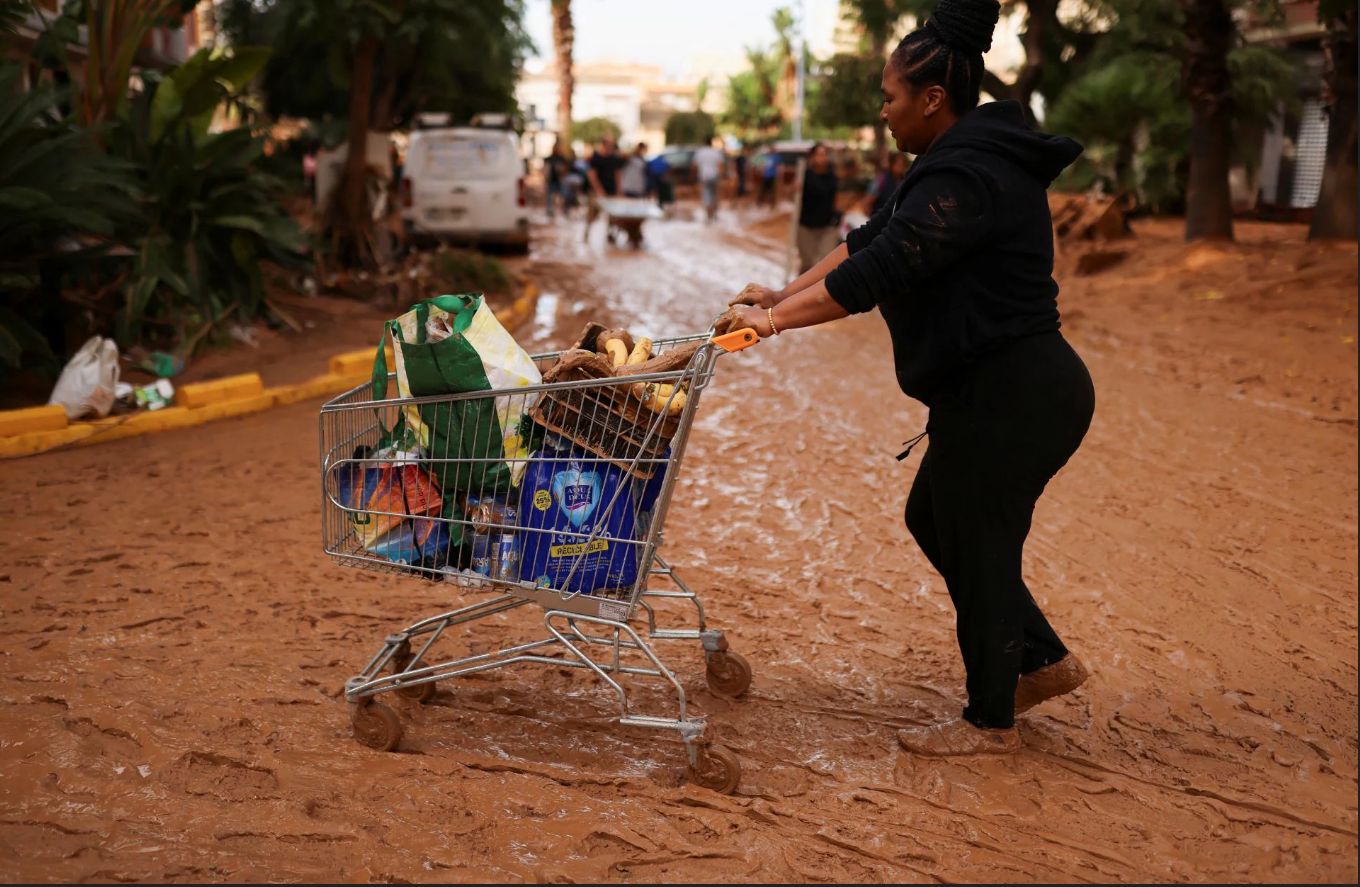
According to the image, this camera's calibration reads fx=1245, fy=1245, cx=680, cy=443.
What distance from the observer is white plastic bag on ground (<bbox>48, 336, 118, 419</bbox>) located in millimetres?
A: 8023

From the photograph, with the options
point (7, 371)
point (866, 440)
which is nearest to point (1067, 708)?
point (866, 440)

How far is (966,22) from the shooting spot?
3578mm

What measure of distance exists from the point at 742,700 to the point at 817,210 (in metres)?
11.6

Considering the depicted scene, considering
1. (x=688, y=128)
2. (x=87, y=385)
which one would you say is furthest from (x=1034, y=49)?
(x=688, y=128)

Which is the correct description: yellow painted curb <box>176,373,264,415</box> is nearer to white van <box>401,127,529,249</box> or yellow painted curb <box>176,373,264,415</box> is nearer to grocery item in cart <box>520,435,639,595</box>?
grocery item in cart <box>520,435,639,595</box>

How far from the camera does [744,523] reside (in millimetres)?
6715

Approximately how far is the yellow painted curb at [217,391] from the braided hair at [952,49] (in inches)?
251

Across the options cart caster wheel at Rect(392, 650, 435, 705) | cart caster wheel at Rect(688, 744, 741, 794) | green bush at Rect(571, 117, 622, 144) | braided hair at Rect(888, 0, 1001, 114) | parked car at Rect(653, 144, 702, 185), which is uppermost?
green bush at Rect(571, 117, 622, 144)

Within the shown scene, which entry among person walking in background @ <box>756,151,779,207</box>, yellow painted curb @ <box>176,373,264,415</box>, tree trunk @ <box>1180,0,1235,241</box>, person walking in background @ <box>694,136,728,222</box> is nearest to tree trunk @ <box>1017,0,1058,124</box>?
tree trunk @ <box>1180,0,1235,241</box>

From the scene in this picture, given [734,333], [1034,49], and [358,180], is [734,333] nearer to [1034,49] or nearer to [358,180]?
[358,180]

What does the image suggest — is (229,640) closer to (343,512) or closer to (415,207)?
(343,512)

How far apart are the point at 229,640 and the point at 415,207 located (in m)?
14.5

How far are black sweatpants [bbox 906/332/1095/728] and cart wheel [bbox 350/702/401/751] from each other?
6.02ft

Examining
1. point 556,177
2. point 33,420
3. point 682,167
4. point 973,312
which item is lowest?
point 33,420
